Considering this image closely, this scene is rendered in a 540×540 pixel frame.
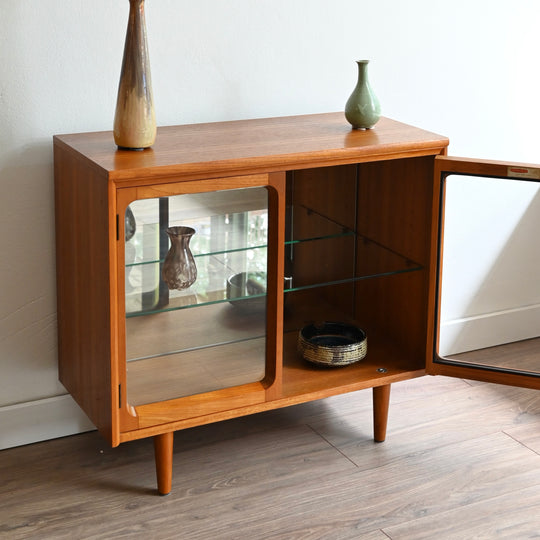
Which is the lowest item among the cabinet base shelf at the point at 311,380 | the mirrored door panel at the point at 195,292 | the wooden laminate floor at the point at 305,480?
the wooden laminate floor at the point at 305,480

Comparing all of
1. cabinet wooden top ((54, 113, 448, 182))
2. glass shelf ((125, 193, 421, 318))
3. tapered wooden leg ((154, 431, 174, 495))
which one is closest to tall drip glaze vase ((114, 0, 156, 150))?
cabinet wooden top ((54, 113, 448, 182))

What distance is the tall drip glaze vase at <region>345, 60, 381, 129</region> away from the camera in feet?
6.85

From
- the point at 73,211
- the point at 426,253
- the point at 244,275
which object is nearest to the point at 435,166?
the point at 426,253

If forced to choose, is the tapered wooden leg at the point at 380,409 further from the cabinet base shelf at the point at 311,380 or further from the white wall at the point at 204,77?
the white wall at the point at 204,77

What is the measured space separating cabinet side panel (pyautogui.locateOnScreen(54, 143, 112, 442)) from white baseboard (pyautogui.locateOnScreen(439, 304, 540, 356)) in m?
1.27

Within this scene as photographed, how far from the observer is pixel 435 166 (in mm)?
2012

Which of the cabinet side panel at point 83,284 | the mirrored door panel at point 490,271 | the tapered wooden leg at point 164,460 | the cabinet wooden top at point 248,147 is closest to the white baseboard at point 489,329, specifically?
the mirrored door panel at point 490,271

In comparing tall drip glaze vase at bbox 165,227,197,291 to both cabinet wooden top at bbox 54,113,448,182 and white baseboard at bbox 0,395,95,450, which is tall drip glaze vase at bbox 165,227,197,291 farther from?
white baseboard at bbox 0,395,95,450

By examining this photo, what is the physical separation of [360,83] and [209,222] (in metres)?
0.55

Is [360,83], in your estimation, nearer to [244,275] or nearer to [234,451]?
[244,275]

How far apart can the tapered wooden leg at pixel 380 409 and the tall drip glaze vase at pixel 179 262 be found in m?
0.62

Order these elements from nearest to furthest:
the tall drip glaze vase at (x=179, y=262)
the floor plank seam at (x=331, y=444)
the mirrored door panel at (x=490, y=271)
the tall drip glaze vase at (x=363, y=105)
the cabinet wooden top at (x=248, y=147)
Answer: the cabinet wooden top at (x=248, y=147) < the tall drip glaze vase at (x=179, y=262) < the tall drip glaze vase at (x=363, y=105) < the floor plank seam at (x=331, y=444) < the mirrored door panel at (x=490, y=271)

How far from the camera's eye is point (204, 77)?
7.12 ft

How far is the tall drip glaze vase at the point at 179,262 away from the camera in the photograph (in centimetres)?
189
